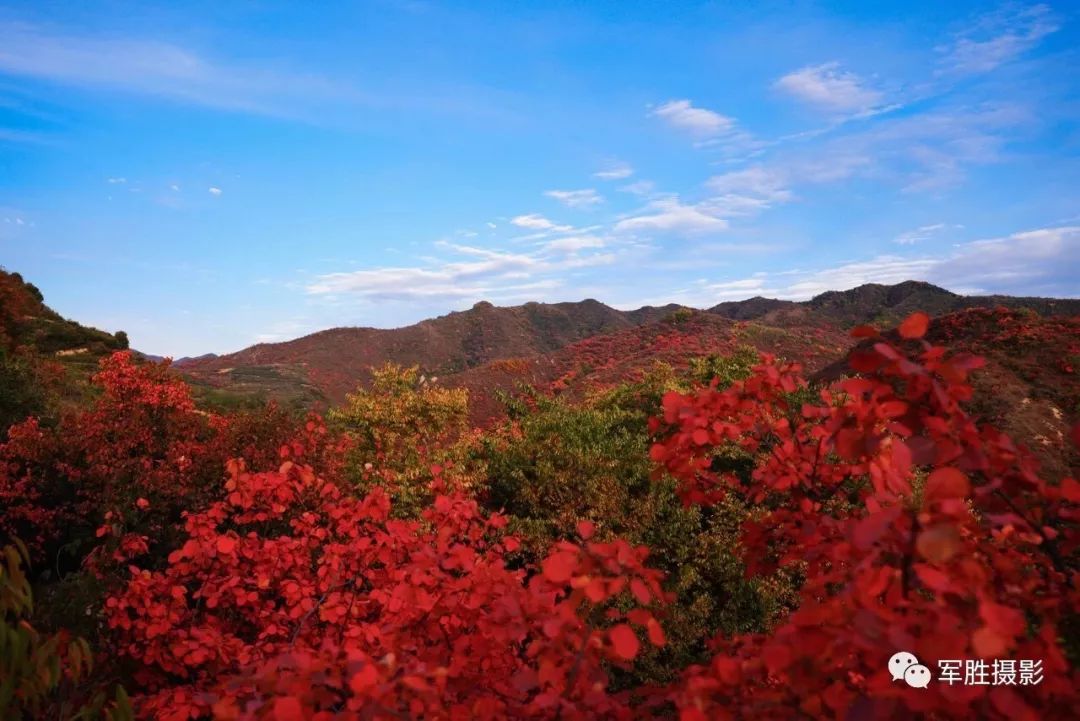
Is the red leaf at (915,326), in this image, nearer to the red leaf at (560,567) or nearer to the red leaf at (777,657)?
the red leaf at (777,657)

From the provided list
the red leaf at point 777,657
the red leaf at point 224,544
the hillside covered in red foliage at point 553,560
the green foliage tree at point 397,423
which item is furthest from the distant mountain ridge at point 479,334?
the red leaf at point 777,657

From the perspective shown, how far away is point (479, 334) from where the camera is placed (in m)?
94.4

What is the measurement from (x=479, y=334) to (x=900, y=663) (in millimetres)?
93090

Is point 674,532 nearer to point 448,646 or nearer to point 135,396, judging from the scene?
point 448,646

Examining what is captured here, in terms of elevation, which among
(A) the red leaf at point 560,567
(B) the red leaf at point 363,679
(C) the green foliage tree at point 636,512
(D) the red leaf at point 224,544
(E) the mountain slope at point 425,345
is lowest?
(C) the green foliage tree at point 636,512

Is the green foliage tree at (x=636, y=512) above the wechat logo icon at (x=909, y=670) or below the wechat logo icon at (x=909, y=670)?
below

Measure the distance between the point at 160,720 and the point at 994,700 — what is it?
5.43m

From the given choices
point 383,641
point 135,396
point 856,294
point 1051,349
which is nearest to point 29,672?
point 383,641

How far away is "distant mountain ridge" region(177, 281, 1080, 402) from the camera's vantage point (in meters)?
62.8

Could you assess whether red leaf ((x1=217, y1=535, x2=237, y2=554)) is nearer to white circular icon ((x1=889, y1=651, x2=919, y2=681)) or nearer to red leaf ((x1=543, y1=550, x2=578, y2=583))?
red leaf ((x1=543, y1=550, x2=578, y2=583))

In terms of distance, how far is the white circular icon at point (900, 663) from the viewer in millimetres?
2098

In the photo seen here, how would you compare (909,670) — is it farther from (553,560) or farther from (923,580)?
(553,560)

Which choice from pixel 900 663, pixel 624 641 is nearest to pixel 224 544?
pixel 624 641

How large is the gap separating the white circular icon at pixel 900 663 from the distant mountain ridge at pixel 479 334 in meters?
50.1
